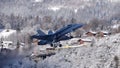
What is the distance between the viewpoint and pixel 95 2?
443 ft

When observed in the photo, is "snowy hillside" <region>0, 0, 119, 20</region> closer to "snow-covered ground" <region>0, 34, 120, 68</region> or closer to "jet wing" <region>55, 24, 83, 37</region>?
"jet wing" <region>55, 24, 83, 37</region>

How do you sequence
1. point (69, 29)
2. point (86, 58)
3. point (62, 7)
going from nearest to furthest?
point (86, 58), point (69, 29), point (62, 7)

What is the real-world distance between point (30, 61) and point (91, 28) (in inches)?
1568

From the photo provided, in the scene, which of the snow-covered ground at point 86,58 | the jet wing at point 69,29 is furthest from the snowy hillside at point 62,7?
the snow-covered ground at point 86,58

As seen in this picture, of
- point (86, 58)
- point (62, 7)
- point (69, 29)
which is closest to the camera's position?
point (86, 58)

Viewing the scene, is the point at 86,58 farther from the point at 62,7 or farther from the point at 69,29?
the point at 62,7

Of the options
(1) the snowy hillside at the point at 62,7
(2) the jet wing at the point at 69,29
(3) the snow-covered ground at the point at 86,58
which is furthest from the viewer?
(1) the snowy hillside at the point at 62,7

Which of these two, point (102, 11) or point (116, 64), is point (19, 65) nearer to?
point (116, 64)

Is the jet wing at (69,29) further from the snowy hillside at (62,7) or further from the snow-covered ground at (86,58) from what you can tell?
the snowy hillside at (62,7)

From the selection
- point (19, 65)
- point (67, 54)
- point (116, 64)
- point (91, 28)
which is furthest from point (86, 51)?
point (91, 28)

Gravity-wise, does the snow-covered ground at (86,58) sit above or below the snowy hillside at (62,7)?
below

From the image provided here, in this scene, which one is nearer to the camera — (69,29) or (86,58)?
(86,58)

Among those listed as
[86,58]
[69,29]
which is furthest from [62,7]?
[86,58]

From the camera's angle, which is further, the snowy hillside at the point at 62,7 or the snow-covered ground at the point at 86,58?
the snowy hillside at the point at 62,7
